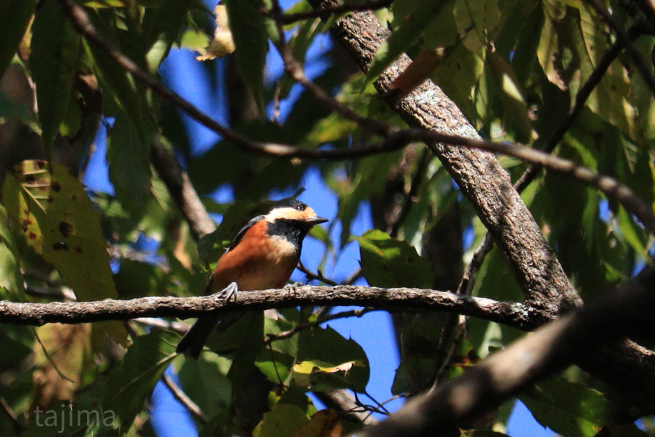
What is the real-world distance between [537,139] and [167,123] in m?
5.85

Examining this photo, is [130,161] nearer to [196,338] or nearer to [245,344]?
[245,344]

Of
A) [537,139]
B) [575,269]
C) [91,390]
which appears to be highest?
[537,139]

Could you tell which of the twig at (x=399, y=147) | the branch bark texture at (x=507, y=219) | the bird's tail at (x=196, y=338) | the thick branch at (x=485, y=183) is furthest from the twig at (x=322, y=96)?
the bird's tail at (x=196, y=338)

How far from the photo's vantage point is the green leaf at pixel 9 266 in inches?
118

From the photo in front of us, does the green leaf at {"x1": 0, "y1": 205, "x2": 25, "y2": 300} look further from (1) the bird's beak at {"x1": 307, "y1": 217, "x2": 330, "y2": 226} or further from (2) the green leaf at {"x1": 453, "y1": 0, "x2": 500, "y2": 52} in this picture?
(1) the bird's beak at {"x1": 307, "y1": 217, "x2": 330, "y2": 226}

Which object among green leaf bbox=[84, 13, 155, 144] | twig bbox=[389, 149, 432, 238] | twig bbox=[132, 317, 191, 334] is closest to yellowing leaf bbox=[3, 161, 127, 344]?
green leaf bbox=[84, 13, 155, 144]

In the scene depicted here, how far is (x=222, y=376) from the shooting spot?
17.2ft

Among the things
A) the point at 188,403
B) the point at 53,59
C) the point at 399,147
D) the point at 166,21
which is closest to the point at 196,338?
the point at 188,403

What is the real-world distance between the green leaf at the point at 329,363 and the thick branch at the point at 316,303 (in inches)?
22.6

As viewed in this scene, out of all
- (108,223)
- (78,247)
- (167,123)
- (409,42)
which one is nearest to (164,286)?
(78,247)

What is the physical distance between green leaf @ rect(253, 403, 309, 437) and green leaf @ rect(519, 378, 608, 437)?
109 cm

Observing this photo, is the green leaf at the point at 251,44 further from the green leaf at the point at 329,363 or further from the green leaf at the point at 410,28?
the green leaf at the point at 329,363

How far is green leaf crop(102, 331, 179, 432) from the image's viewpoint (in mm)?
3449

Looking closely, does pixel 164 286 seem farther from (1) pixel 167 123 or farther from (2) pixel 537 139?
(1) pixel 167 123
